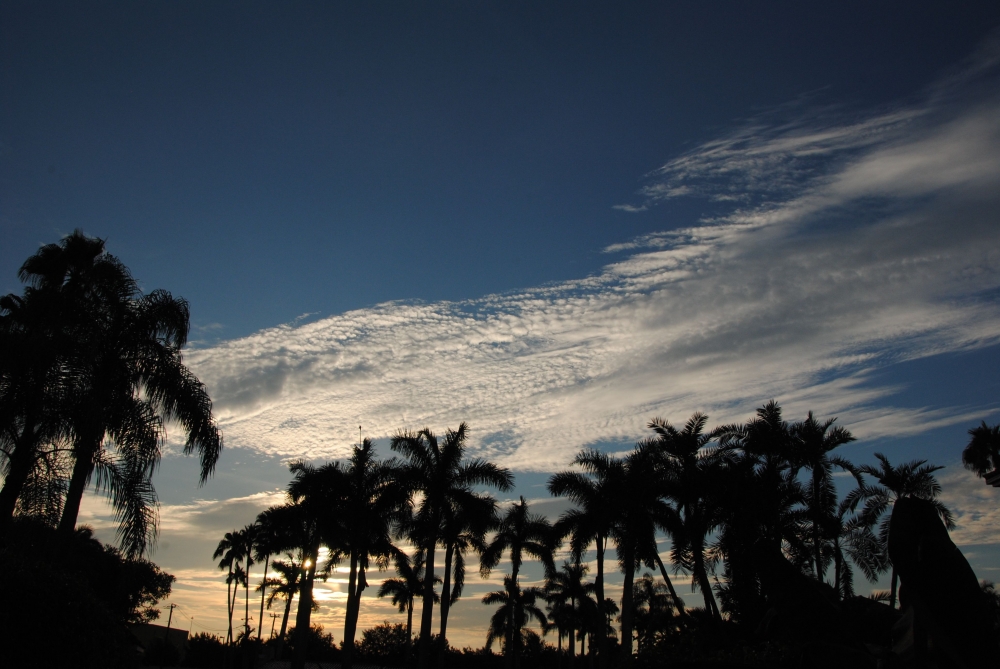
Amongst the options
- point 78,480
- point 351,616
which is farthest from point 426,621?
point 78,480

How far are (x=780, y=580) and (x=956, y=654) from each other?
2.26m

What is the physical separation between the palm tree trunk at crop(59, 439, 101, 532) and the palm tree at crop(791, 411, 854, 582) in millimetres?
32187

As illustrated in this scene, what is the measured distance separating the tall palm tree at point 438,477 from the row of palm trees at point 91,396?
74.3 ft

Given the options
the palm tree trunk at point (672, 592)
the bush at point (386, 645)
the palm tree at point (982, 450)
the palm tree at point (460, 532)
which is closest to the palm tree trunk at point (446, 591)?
the palm tree at point (460, 532)

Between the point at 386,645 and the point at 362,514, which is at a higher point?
the point at 362,514

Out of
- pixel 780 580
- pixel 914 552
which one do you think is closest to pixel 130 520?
pixel 780 580

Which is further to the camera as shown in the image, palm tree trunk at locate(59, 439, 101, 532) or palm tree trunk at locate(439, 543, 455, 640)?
palm tree trunk at locate(439, 543, 455, 640)

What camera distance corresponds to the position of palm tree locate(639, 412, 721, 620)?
32.1 metres

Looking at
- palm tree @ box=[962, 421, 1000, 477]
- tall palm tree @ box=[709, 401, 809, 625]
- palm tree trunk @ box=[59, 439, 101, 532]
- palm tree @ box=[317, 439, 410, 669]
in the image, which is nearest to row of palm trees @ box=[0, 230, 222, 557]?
palm tree trunk @ box=[59, 439, 101, 532]

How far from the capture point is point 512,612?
52.5 meters

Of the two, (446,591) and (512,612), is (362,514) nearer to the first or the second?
(446,591)

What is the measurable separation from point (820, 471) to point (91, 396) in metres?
Result: 33.8

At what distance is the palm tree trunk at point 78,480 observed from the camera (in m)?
14.1

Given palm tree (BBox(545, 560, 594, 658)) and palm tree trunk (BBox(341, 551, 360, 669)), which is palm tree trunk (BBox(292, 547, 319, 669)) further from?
palm tree (BBox(545, 560, 594, 658))
